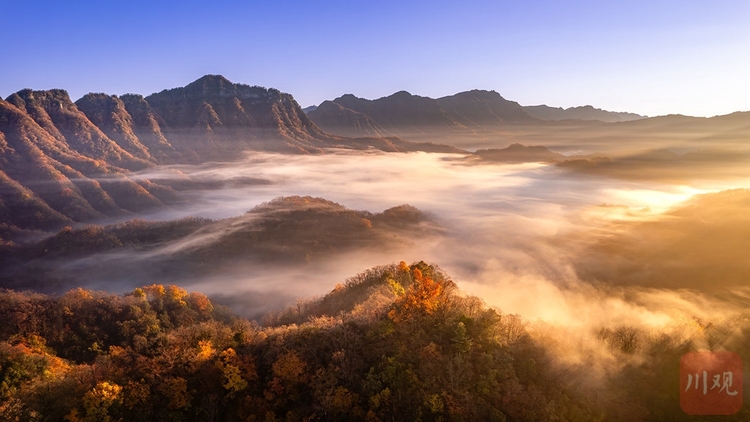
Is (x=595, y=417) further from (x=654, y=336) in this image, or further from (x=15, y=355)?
(x=15, y=355)

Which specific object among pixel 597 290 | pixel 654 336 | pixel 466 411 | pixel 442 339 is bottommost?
pixel 597 290

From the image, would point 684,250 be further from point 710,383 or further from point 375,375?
point 375,375

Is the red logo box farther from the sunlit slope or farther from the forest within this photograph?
the sunlit slope

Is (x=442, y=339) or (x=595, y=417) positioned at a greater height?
(x=442, y=339)

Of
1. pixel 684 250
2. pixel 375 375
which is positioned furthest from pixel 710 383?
pixel 684 250

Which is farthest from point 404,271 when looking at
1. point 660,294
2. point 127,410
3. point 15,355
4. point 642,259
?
point 642,259

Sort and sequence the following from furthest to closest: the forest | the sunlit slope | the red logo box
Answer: the sunlit slope, the red logo box, the forest

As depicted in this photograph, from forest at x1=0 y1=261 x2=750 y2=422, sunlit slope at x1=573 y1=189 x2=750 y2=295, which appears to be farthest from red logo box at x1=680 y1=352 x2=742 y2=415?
sunlit slope at x1=573 y1=189 x2=750 y2=295
